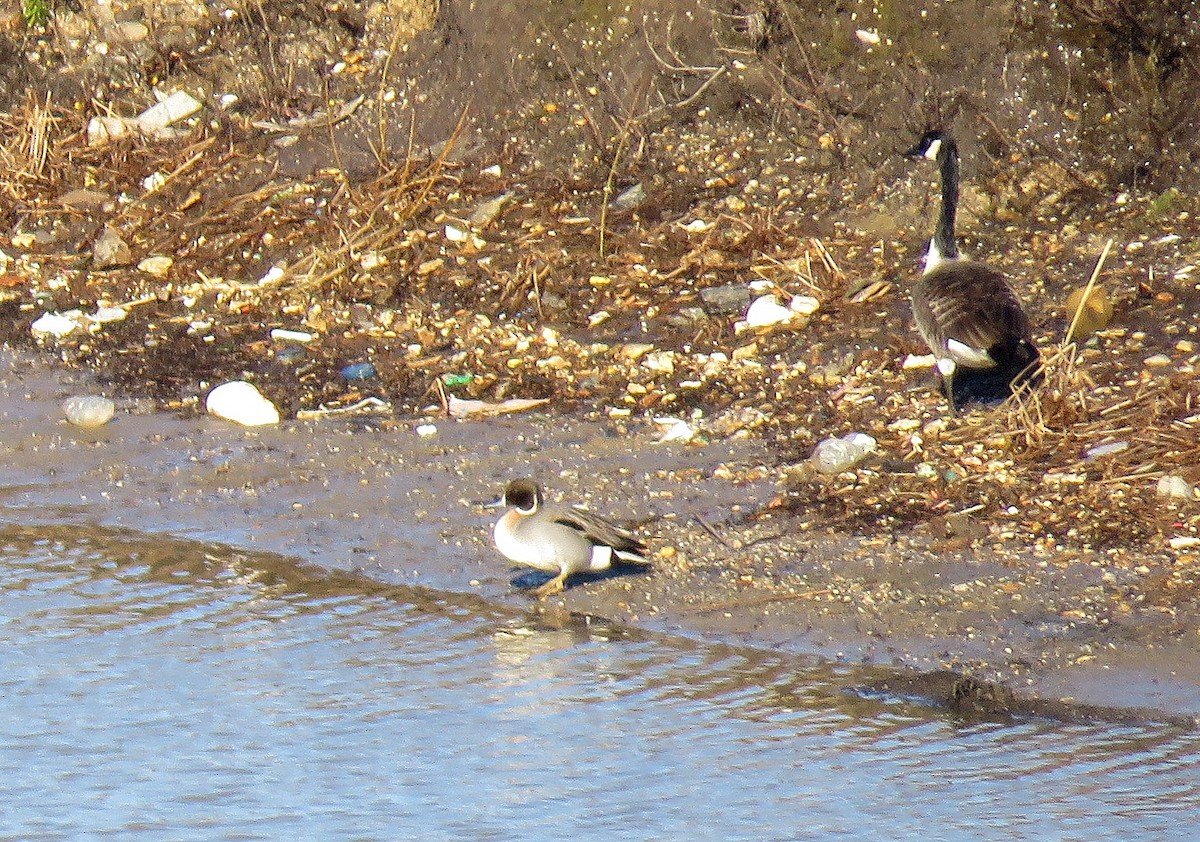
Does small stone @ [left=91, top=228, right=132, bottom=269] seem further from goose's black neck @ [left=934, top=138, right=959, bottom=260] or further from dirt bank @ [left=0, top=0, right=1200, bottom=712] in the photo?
goose's black neck @ [left=934, top=138, right=959, bottom=260]

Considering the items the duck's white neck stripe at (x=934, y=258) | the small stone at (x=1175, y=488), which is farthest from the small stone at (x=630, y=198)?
the small stone at (x=1175, y=488)

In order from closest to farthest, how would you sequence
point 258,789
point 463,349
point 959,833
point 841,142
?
point 959,833, point 258,789, point 463,349, point 841,142

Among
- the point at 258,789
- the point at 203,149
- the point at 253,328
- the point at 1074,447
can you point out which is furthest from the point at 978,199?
the point at 258,789

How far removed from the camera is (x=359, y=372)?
327 inches

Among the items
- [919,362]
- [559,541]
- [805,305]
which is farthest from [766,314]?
[559,541]

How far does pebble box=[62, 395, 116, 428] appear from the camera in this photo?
26.2 ft

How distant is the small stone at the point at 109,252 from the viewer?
9.70 m


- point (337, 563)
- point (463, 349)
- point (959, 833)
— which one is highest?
point (463, 349)

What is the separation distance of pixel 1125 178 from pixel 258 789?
593cm

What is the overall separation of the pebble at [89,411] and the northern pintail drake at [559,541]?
2.69 meters

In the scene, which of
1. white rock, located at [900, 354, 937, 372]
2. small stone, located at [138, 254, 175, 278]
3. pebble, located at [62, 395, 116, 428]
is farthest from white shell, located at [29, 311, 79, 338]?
white rock, located at [900, 354, 937, 372]

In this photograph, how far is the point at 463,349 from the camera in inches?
333

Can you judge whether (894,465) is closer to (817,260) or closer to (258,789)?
(817,260)

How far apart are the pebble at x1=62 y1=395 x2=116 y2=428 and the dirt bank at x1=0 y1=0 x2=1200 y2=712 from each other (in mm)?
235
